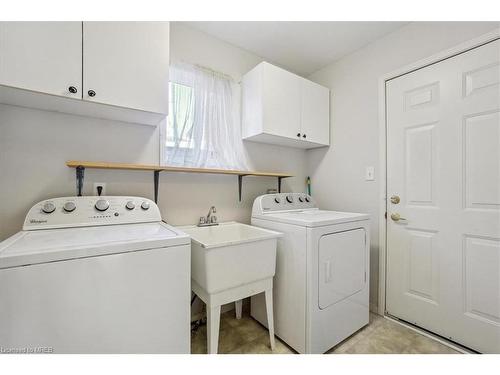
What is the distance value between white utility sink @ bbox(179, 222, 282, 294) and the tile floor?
0.55m

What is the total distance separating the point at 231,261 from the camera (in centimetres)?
133

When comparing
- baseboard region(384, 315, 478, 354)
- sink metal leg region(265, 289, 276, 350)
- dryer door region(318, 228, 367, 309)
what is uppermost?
dryer door region(318, 228, 367, 309)

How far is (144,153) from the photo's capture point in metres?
1.69

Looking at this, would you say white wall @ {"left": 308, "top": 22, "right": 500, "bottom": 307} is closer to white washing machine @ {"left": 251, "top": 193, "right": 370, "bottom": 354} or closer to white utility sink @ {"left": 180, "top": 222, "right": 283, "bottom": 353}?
white washing machine @ {"left": 251, "top": 193, "right": 370, "bottom": 354}

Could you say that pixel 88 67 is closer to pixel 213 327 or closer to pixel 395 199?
pixel 213 327

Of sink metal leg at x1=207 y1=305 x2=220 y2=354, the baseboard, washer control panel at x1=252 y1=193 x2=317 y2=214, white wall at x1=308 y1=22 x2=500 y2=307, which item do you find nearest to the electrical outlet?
sink metal leg at x1=207 y1=305 x2=220 y2=354

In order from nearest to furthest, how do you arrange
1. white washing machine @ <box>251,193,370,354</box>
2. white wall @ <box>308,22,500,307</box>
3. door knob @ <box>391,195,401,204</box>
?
white washing machine @ <box>251,193,370,354</box>, white wall @ <box>308,22,500,307</box>, door knob @ <box>391,195,401,204</box>

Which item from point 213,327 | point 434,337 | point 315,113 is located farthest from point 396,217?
point 213,327

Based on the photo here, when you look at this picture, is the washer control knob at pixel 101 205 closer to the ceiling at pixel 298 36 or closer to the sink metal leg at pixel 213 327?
the sink metal leg at pixel 213 327

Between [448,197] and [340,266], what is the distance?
0.95 m

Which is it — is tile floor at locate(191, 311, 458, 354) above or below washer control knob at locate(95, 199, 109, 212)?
below

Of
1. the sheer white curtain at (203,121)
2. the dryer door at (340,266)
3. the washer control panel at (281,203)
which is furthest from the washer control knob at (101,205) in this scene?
the dryer door at (340,266)

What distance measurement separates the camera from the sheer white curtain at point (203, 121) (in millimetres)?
1833

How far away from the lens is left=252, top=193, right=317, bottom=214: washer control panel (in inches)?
76.7
